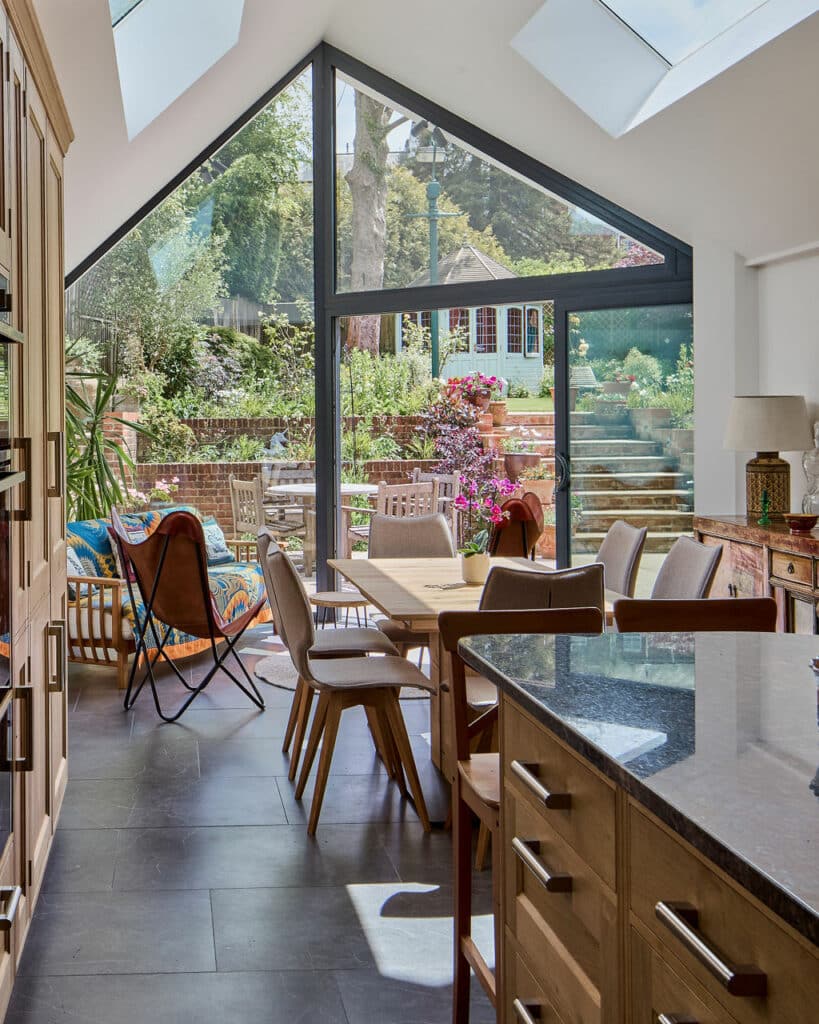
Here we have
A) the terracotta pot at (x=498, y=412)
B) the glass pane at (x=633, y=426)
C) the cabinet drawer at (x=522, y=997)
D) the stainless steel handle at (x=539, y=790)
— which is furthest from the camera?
the terracotta pot at (x=498, y=412)

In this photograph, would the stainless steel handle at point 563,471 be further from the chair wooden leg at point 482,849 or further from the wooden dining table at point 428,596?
the chair wooden leg at point 482,849

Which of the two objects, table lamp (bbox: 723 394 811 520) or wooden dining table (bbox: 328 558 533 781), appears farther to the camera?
table lamp (bbox: 723 394 811 520)

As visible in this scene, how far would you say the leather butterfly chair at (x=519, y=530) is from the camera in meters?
5.88

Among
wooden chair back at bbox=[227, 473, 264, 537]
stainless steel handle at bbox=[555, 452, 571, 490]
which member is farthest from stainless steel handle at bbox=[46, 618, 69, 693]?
wooden chair back at bbox=[227, 473, 264, 537]

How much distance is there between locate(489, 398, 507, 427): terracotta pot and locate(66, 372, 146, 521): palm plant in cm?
505

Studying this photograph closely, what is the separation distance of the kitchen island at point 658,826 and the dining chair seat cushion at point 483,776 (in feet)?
1.02

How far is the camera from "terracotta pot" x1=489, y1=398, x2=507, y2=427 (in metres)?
12.0

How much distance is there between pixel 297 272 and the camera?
26.8ft

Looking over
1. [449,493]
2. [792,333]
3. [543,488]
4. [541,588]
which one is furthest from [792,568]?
[543,488]

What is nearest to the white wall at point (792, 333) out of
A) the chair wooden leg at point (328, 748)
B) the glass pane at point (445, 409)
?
the chair wooden leg at point (328, 748)

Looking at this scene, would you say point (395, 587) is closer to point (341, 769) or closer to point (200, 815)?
point (341, 769)

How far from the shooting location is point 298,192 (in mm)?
8117

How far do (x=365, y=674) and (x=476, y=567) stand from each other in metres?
0.89

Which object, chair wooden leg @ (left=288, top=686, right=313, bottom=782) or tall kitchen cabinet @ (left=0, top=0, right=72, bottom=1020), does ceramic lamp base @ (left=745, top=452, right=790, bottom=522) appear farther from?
tall kitchen cabinet @ (left=0, top=0, right=72, bottom=1020)
